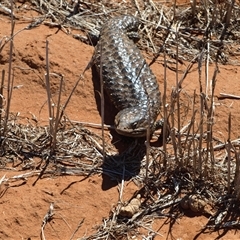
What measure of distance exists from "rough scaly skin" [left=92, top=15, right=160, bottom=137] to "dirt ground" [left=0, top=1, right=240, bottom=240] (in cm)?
22

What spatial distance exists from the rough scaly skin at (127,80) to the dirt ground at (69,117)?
0.22m

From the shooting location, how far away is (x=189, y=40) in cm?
763

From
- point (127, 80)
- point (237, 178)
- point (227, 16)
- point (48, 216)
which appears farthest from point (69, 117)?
point (227, 16)

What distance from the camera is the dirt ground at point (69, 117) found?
5590 mm

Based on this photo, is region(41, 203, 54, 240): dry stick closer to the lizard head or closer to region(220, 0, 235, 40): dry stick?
the lizard head

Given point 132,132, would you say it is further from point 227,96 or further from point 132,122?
point 227,96

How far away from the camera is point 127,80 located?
6762 millimetres

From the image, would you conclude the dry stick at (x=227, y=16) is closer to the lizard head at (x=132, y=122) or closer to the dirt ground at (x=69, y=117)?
the dirt ground at (x=69, y=117)

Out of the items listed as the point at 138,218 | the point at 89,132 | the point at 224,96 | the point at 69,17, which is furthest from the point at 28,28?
the point at 138,218

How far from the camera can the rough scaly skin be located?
6258mm

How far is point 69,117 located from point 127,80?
0.69 meters

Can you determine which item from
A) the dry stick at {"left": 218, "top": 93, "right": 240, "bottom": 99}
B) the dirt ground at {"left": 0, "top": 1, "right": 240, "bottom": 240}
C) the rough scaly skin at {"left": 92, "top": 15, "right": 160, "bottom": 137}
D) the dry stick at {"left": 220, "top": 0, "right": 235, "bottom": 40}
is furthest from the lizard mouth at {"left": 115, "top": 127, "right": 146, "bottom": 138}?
the dry stick at {"left": 220, "top": 0, "right": 235, "bottom": 40}

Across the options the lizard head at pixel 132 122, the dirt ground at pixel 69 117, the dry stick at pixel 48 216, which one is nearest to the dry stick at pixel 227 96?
the dirt ground at pixel 69 117

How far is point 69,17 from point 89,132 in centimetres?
181
